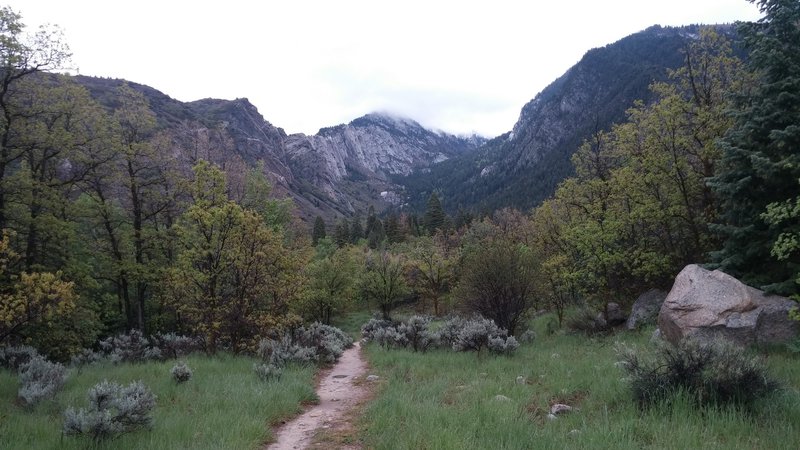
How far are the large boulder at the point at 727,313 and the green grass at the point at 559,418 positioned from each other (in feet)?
2.83

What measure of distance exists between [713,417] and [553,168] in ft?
506

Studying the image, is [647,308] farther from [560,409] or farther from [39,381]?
[39,381]

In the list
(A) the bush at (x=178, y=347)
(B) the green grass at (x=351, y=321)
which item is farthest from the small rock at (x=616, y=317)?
(B) the green grass at (x=351, y=321)

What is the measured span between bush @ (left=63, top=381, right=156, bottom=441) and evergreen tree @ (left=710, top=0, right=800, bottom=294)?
12.4 metres

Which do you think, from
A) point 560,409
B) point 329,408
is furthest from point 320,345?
point 560,409

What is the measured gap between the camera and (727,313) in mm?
9828

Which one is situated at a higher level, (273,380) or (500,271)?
(500,271)

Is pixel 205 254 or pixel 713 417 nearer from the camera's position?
pixel 713 417

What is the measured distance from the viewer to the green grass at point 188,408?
5.73 meters

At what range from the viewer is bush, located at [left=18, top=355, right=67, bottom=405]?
25.3 ft

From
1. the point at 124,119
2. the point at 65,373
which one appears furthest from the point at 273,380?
the point at 124,119

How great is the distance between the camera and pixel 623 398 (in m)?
6.34

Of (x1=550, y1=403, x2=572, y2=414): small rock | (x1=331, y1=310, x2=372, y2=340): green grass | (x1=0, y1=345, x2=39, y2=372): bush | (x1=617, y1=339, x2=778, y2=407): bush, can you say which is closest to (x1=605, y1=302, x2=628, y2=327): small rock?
(x1=617, y1=339, x2=778, y2=407): bush

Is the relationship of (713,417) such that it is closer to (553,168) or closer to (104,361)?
(104,361)
